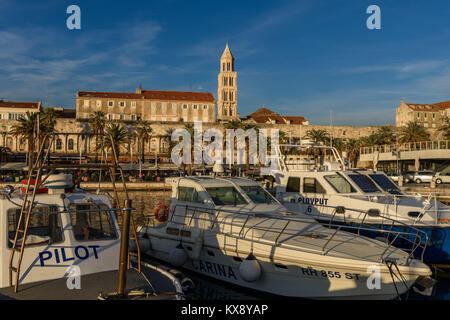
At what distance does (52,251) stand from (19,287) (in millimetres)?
799

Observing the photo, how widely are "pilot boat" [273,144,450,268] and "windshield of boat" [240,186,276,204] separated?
6.76 feet

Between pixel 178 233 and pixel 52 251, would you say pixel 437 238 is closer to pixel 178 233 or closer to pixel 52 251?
pixel 178 233

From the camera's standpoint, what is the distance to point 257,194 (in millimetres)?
12617

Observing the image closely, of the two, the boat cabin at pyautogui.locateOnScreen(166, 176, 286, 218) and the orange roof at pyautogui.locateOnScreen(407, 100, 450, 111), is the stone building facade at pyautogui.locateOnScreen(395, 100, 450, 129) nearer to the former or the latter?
the orange roof at pyautogui.locateOnScreen(407, 100, 450, 111)

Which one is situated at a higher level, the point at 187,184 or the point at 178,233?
the point at 187,184

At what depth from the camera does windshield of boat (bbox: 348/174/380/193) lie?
14266mm

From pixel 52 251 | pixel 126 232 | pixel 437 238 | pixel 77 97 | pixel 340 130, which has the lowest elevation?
pixel 437 238

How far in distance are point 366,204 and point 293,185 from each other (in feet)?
10.4

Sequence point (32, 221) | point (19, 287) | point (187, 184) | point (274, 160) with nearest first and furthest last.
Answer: point (19, 287) < point (32, 221) < point (187, 184) < point (274, 160)

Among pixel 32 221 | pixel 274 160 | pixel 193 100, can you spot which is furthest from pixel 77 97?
pixel 32 221

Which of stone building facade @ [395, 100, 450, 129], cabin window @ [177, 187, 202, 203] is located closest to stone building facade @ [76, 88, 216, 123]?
stone building facade @ [395, 100, 450, 129]

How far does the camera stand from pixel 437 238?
1163 cm

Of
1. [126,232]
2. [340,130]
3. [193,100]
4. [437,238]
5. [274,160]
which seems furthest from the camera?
[193,100]

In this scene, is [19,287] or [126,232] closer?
[126,232]
